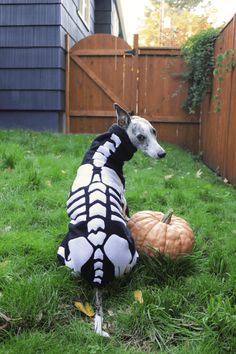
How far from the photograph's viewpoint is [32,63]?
8586 millimetres

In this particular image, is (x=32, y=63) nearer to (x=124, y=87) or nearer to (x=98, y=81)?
(x=98, y=81)

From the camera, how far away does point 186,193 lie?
461 cm

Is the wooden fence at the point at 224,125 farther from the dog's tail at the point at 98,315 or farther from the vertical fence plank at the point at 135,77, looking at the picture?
the dog's tail at the point at 98,315

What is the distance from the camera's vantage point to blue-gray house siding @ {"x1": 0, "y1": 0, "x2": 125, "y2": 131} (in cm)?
846

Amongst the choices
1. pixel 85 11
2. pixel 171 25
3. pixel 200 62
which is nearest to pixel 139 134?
pixel 200 62

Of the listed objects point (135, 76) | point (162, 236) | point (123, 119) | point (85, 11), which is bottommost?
point (162, 236)

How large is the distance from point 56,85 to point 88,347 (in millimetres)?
7202

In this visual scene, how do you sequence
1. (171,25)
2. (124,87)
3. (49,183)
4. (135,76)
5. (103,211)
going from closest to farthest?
1. (103,211)
2. (49,183)
3. (135,76)
4. (124,87)
5. (171,25)

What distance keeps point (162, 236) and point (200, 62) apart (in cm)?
572

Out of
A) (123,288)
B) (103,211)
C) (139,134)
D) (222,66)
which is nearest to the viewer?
(103,211)

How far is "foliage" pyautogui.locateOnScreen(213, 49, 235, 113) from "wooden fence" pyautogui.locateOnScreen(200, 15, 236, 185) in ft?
0.16

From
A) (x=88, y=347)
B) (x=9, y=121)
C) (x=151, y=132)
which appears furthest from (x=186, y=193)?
(x=9, y=121)

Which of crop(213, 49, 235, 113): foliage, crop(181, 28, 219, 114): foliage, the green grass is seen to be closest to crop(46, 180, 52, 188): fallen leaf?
the green grass

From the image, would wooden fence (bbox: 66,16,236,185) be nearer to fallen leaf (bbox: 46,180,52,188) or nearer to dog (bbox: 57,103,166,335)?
fallen leaf (bbox: 46,180,52,188)
